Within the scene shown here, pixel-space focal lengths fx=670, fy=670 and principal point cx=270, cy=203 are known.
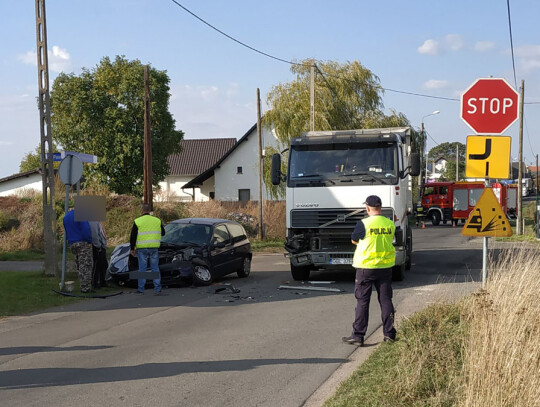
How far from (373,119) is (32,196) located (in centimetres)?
1959

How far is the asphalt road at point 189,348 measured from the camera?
20.4 ft

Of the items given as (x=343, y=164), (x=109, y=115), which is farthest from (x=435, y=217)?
(x=343, y=164)

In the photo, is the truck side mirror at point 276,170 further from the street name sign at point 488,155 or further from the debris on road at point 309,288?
the street name sign at point 488,155

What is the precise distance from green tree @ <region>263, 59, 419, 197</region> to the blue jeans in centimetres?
2488

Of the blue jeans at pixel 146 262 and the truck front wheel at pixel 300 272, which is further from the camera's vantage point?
the truck front wheel at pixel 300 272

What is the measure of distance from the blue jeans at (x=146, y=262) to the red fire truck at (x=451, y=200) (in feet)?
107

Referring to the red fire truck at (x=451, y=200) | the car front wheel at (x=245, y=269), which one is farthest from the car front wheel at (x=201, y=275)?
the red fire truck at (x=451, y=200)

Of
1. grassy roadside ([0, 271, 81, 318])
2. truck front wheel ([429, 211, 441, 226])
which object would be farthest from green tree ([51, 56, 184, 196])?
grassy roadside ([0, 271, 81, 318])

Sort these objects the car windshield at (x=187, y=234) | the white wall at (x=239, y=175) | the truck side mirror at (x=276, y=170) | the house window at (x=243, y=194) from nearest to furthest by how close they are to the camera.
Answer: the truck side mirror at (x=276, y=170), the car windshield at (x=187, y=234), the white wall at (x=239, y=175), the house window at (x=243, y=194)

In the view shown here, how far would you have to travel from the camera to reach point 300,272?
15.1m

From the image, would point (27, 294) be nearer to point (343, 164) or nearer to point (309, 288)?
point (309, 288)

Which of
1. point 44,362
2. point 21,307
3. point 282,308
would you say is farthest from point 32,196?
point 44,362

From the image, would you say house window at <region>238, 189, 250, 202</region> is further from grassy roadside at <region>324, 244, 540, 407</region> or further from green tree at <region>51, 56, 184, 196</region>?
grassy roadside at <region>324, 244, 540, 407</region>

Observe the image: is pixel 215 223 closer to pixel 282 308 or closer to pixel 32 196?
pixel 282 308
